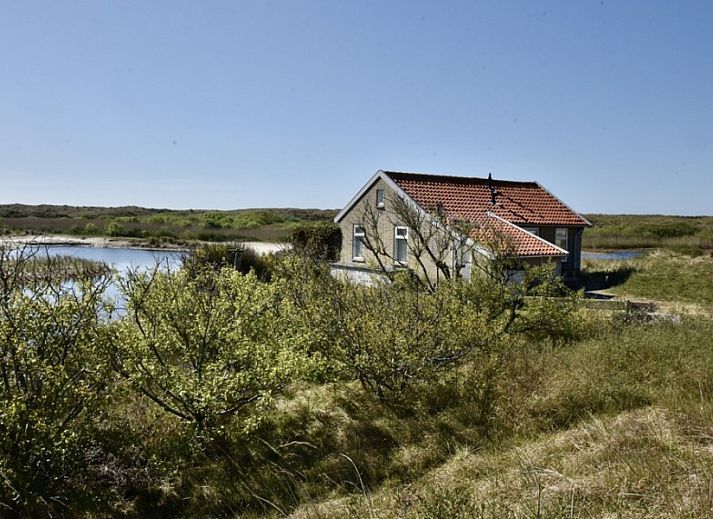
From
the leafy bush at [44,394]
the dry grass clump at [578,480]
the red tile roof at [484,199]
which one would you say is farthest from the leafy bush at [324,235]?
the dry grass clump at [578,480]

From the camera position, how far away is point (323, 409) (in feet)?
28.0

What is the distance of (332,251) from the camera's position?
86.8ft

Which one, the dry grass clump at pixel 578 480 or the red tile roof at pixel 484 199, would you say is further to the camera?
the red tile roof at pixel 484 199

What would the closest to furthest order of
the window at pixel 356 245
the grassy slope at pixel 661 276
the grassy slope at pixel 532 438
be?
the grassy slope at pixel 532 438 → the grassy slope at pixel 661 276 → the window at pixel 356 245

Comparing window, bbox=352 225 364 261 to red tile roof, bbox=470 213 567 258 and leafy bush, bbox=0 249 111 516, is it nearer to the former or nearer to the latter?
red tile roof, bbox=470 213 567 258

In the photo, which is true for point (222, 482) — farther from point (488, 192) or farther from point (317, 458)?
point (488, 192)

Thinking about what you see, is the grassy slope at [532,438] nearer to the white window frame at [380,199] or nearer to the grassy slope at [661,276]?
the grassy slope at [661,276]

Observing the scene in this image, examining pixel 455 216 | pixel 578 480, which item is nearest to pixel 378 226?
pixel 455 216

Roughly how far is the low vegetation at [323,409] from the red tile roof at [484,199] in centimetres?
1252

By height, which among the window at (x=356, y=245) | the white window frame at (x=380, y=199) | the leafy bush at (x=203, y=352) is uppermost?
the white window frame at (x=380, y=199)

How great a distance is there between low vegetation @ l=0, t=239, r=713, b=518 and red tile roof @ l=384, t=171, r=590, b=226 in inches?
493

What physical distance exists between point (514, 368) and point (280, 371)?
4033 millimetres

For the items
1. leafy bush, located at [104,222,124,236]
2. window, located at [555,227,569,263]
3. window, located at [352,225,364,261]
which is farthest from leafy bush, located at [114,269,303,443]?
leafy bush, located at [104,222,124,236]

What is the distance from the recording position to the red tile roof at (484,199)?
73.3 ft
